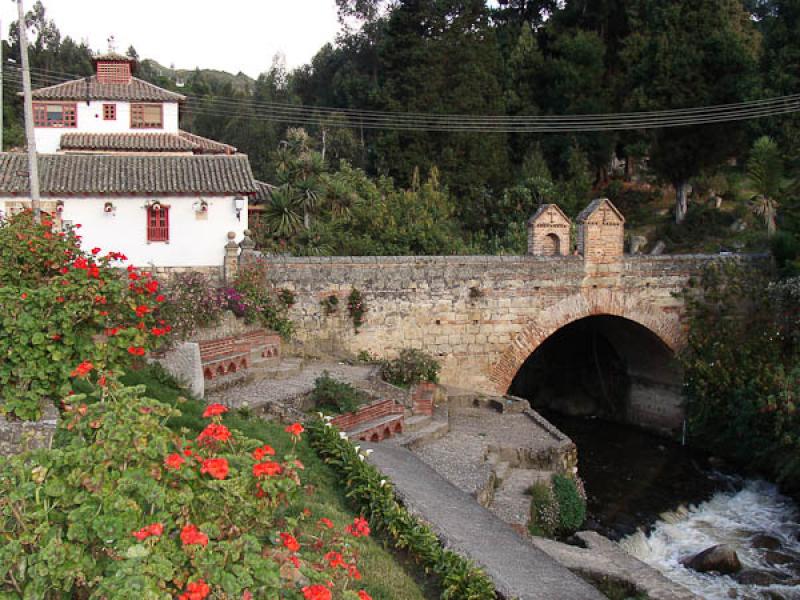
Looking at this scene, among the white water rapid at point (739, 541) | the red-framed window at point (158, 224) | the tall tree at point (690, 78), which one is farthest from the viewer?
the tall tree at point (690, 78)

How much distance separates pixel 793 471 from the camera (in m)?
17.5

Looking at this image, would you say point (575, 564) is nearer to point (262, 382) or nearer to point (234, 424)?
point (234, 424)

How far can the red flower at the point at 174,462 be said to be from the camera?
200 inches

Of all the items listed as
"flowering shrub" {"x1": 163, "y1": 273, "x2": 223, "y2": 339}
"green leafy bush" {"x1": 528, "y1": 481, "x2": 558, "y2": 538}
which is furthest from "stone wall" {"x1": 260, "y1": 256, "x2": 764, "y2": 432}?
"green leafy bush" {"x1": 528, "y1": 481, "x2": 558, "y2": 538}

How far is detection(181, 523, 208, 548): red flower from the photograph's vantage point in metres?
4.77

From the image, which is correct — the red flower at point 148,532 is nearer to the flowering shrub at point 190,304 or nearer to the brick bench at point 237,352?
the brick bench at point 237,352

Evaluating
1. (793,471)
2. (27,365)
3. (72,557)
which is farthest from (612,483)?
(72,557)

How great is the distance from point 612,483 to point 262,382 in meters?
8.49

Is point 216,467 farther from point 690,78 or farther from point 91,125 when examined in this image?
point 690,78

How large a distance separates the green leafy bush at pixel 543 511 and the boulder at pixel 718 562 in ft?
7.97

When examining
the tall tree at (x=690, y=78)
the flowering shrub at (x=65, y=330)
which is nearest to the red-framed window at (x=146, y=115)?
the tall tree at (x=690, y=78)

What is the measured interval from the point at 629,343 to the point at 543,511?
33.8 feet

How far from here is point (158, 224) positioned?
2211cm

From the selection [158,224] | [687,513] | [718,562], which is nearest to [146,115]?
[158,224]
